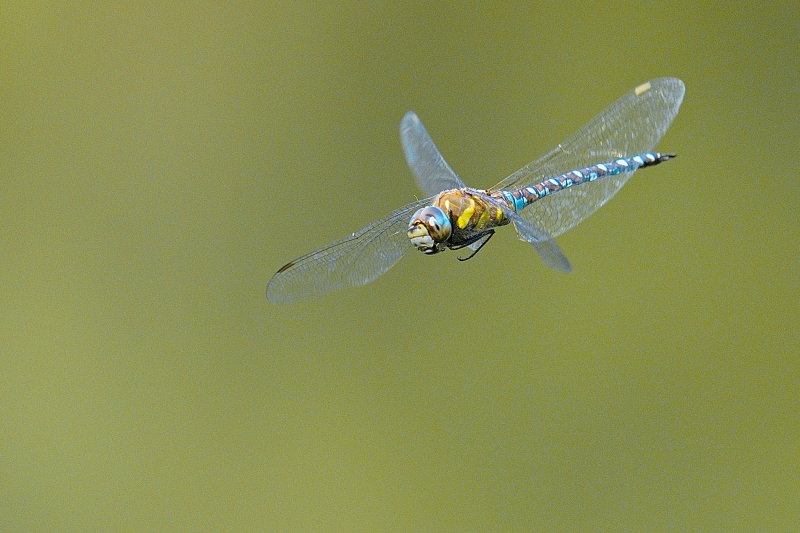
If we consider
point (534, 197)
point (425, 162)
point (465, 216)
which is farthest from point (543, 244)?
point (425, 162)

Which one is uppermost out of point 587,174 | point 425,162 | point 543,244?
point 425,162

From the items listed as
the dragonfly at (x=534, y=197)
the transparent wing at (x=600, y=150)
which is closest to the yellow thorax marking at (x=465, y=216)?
the dragonfly at (x=534, y=197)

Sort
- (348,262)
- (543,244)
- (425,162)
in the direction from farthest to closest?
(425,162)
(348,262)
(543,244)

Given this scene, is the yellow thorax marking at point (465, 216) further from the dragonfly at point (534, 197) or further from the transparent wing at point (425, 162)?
the transparent wing at point (425, 162)

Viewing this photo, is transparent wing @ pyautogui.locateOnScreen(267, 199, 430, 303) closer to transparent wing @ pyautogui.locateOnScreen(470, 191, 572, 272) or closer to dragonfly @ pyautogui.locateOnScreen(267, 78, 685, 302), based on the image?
dragonfly @ pyautogui.locateOnScreen(267, 78, 685, 302)

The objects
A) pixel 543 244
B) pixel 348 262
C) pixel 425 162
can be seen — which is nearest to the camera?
pixel 543 244

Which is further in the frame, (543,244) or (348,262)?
(348,262)

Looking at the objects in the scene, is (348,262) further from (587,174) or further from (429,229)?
(587,174)

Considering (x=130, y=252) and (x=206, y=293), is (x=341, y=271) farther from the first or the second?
(x=130, y=252)
